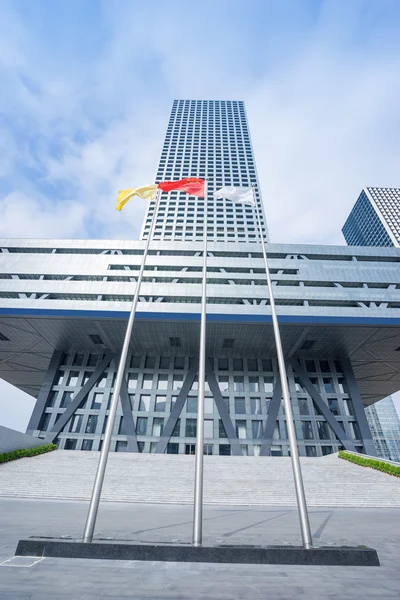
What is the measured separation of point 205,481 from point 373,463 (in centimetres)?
1139

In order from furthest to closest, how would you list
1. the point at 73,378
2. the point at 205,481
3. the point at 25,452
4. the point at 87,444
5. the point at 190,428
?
the point at 73,378, the point at 190,428, the point at 87,444, the point at 25,452, the point at 205,481

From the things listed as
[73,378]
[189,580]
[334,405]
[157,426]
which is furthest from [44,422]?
[189,580]

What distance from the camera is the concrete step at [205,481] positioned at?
14.1 metres

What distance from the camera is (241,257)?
32375 mm

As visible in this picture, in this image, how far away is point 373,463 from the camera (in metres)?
19.5

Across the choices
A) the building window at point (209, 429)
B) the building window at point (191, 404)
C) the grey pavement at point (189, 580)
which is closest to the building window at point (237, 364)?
the building window at point (191, 404)

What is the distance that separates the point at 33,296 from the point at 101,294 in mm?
6434

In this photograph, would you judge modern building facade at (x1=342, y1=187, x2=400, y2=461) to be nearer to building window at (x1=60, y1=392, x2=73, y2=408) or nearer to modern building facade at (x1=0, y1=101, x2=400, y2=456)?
modern building facade at (x1=0, y1=101, x2=400, y2=456)

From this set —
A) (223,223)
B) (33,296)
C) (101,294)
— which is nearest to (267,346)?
(101,294)

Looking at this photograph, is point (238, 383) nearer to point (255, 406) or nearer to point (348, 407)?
point (255, 406)

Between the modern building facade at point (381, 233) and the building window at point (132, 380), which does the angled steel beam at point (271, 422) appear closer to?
the building window at point (132, 380)

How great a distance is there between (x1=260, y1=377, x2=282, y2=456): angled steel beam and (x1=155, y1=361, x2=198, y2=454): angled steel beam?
835cm

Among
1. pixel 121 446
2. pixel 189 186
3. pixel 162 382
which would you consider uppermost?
pixel 162 382

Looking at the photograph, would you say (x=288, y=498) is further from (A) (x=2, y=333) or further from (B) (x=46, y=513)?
(A) (x=2, y=333)
